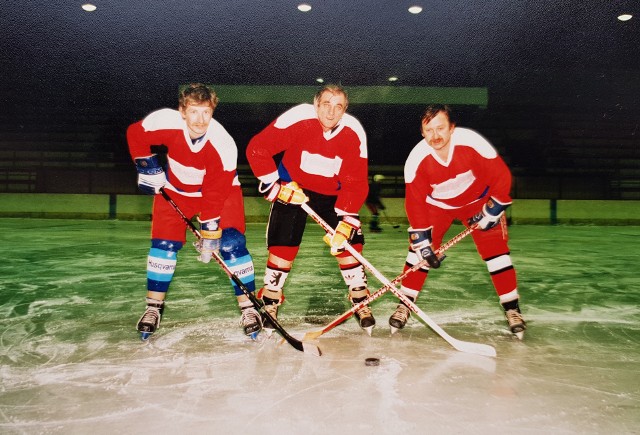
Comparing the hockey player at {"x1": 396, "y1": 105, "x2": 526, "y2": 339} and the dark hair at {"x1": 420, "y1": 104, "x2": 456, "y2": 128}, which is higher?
the dark hair at {"x1": 420, "y1": 104, "x2": 456, "y2": 128}

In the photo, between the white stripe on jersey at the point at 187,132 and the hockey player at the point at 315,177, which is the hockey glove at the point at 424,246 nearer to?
the hockey player at the point at 315,177

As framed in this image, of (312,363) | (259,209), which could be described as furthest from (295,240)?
(259,209)

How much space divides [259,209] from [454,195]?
841cm

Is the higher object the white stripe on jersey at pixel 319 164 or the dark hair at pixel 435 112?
the dark hair at pixel 435 112

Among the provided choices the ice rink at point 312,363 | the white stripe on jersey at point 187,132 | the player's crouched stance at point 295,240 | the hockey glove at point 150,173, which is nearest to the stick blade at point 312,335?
the ice rink at point 312,363

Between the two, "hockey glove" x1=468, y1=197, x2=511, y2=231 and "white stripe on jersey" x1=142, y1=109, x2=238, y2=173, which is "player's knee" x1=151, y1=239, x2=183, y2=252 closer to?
"white stripe on jersey" x1=142, y1=109, x2=238, y2=173

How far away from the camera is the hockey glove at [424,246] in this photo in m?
2.60

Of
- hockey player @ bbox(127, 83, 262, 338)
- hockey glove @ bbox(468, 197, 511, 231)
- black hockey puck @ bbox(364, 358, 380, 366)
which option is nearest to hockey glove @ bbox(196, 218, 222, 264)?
hockey player @ bbox(127, 83, 262, 338)

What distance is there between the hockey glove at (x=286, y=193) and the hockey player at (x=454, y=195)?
53cm

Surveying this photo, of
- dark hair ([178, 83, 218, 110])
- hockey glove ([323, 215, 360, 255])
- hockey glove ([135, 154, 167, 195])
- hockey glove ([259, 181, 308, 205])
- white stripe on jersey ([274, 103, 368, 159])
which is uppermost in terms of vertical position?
dark hair ([178, 83, 218, 110])

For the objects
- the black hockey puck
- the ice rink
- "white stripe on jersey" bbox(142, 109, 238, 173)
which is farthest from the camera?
"white stripe on jersey" bbox(142, 109, 238, 173)

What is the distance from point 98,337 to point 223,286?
133cm

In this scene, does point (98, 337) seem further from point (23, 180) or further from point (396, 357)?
point (23, 180)

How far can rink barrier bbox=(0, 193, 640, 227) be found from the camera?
10.8 meters
